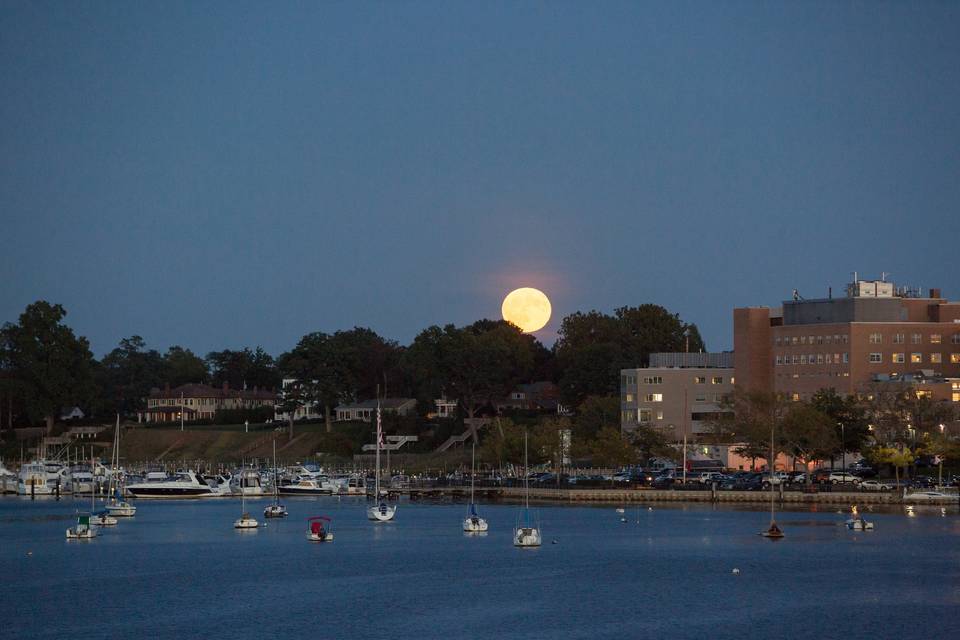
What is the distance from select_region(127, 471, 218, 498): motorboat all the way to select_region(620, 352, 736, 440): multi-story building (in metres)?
51.4

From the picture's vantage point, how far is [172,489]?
16400cm

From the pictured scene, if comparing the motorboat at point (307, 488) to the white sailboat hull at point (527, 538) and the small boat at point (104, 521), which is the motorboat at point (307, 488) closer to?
the small boat at point (104, 521)

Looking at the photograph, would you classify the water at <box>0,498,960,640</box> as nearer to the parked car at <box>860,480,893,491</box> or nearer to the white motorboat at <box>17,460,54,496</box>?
the parked car at <box>860,480,893,491</box>

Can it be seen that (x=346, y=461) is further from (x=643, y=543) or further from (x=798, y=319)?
(x=643, y=543)

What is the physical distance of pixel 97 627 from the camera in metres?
69.2

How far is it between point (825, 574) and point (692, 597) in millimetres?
12524

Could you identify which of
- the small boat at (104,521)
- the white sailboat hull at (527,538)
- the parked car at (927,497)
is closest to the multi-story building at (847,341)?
the parked car at (927,497)

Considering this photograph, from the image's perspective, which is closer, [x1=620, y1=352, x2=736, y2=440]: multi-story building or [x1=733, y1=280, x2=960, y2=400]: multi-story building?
[x1=733, y1=280, x2=960, y2=400]: multi-story building

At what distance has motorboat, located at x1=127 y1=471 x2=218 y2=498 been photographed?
6447 inches

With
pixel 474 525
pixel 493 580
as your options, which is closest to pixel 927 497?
pixel 474 525

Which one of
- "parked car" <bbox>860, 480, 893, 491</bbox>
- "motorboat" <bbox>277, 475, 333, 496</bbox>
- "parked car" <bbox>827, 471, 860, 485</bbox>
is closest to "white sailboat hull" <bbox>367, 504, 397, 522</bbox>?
"motorboat" <bbox>277, 475, 333, 496</bbox>

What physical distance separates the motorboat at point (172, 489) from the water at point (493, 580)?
115ft

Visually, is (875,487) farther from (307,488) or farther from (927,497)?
(307,488)

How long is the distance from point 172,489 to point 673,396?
61.2m
